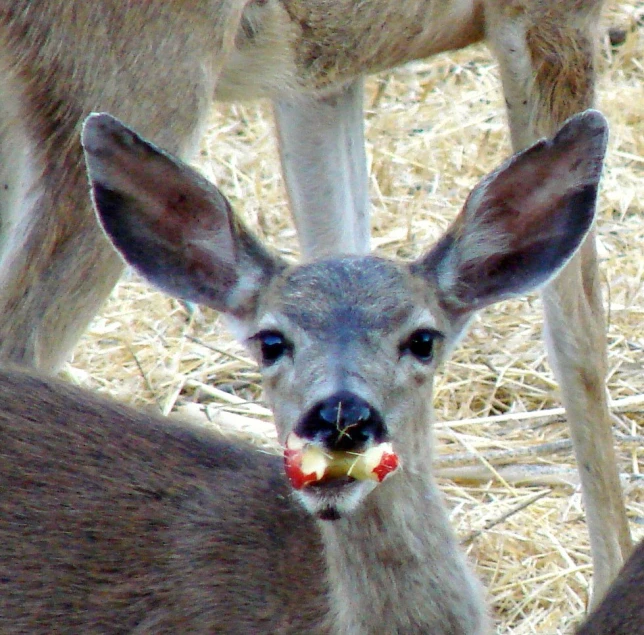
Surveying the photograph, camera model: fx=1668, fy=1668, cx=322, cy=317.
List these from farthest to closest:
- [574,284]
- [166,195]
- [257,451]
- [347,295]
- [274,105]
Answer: [274,105], [574,284], [257,451], [166,195], [347,295]

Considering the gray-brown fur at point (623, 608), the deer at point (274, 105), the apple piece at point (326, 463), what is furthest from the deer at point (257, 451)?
the gray-brown fur at point (623, 608)

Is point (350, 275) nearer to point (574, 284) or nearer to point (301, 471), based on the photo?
point (301, 471)

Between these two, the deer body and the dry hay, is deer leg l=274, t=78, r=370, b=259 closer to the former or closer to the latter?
the dry hay

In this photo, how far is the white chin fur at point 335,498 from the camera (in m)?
3.46

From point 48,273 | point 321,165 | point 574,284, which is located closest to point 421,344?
point 48,273

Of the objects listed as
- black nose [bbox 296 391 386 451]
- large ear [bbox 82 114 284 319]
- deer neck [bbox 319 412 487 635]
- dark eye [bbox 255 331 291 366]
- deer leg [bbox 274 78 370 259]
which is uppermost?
deer leg [bbox 274 78 370 259]

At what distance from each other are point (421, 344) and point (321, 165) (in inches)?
81.2

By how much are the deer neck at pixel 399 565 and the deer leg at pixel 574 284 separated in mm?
1382

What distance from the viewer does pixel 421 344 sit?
381 centimetres

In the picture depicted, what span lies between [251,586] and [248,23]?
4.91ft

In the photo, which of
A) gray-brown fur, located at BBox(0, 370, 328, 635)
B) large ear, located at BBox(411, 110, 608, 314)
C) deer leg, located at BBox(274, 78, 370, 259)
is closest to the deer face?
large ear, located at BBox(411, 110, 608, 314)

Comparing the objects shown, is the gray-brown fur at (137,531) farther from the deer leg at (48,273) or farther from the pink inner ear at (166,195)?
the pink inner ear at (166,195)

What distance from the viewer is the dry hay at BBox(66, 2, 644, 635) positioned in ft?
17.8

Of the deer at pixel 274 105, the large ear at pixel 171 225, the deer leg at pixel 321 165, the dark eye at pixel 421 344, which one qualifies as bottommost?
the dark eye at pixel 421 344
